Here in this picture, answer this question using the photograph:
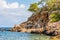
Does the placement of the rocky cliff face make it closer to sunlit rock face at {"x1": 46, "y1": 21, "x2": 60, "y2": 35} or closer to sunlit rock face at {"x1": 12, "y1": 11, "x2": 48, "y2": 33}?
sunlit rock face at {"x1": 12, "y1": 11, "x2": 48, "y2": 33}

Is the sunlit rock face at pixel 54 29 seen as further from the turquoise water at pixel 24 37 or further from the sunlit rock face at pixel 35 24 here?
the sunlit rock face at pixel 35 24

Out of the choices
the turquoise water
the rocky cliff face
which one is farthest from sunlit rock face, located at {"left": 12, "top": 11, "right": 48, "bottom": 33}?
the turquoise water

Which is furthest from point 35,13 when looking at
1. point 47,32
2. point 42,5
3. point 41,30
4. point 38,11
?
point 47,32

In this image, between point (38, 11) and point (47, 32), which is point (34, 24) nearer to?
point (38, 11)

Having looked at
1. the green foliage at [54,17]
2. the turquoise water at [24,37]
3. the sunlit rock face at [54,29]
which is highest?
the green foliage at [54,17]

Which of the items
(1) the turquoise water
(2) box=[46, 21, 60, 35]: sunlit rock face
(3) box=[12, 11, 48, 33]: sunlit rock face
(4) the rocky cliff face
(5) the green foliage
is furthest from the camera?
(3) box=[12, 11, 48, 33]: sunlit rock face

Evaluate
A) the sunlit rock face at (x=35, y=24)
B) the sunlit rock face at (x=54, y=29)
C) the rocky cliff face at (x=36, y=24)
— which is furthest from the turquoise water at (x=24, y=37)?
the sunlit rock face at (x=35, y=24)

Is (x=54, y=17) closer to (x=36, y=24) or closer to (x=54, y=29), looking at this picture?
(x=36, y=24)

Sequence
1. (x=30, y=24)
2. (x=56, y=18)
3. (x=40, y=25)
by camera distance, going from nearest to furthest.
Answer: (x=56, y=18)
(x=40, y=25)
(x=30, y=24)

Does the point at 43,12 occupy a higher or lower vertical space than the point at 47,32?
higher

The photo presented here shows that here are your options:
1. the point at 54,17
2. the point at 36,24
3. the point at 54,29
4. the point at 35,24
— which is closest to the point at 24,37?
the point at 54,29

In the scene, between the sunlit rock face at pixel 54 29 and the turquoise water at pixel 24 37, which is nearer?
the turquoise water at pixel 24 37

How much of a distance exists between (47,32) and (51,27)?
12.6 ft

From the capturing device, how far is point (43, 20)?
123 meters
